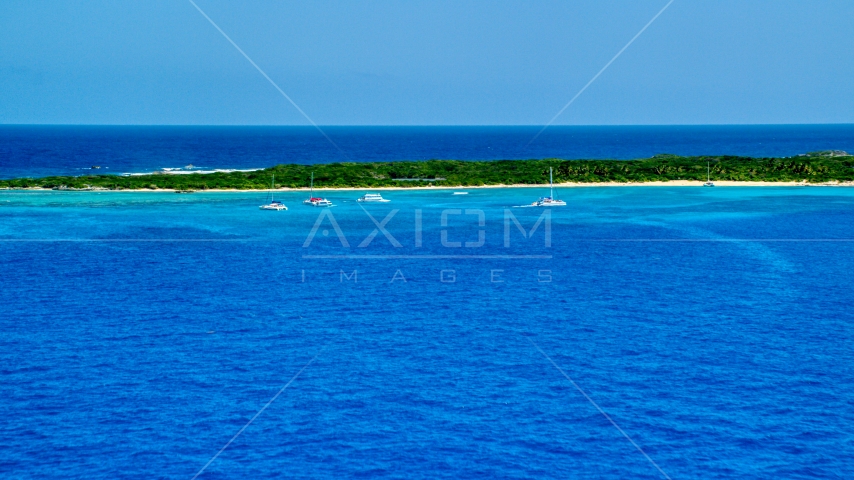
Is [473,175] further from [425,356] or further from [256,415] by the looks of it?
[256,415]

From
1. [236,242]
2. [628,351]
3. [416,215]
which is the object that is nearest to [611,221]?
[416,215]

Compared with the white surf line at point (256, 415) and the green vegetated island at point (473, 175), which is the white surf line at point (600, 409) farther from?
the green vegetated island at point (473, 175)

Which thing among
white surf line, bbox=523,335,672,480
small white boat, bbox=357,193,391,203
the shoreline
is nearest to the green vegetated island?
the shoreline

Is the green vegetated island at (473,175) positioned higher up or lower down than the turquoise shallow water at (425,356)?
higher up

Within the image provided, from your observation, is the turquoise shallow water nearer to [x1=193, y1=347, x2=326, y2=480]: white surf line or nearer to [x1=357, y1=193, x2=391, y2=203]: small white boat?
[x1=193, y1=347, x2=326, y2=480]: white surf line

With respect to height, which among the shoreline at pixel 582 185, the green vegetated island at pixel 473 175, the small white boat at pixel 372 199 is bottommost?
the small white boat at pixel 372 199

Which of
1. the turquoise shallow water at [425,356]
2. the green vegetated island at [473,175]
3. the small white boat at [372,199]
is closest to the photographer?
the turquoise shallow water at [425,356]

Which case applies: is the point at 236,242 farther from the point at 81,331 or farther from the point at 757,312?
the point at 757,312

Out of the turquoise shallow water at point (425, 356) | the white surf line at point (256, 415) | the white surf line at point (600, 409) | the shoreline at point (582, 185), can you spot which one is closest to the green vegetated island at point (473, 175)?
the shoreline at point (582, 185)
